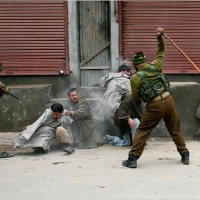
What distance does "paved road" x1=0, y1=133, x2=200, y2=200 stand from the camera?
5.22m

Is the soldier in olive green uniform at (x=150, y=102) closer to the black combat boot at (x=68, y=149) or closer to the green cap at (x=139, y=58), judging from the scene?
the green cap at (x=139, y=58)

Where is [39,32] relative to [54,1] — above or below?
below

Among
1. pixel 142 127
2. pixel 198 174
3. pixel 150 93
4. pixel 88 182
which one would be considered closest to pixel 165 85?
pixel 150 93

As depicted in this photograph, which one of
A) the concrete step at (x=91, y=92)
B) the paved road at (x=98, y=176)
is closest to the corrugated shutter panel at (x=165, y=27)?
the concrete step at (x=91, y=92)

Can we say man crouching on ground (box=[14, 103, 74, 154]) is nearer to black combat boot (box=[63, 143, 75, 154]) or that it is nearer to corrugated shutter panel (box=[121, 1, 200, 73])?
black combat boot (box=[63, 143, 75, 154])

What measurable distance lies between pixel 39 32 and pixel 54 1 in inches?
30.0

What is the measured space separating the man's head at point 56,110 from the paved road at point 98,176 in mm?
625

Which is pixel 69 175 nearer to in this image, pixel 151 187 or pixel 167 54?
pixel 151 187

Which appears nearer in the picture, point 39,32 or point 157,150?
point 157,150

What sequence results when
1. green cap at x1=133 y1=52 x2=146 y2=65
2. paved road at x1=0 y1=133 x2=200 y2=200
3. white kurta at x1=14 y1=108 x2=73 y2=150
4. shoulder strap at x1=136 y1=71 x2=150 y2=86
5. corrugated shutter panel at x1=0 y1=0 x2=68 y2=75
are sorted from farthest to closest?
corrugated shutter panel at x1=0 y1=0 x2=68 y2=75, white kurta at x1=14 y1=108 x2=73 y2=150, green cap at x1=133 y1=52 x2=146 y2=65, shoulder strap at x1=136 y1=71 x2=150 y2=86, paved road at x1=0 y1=133 x2=200 y2=200

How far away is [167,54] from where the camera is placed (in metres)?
9.98

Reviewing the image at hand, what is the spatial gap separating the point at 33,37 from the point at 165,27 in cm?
296

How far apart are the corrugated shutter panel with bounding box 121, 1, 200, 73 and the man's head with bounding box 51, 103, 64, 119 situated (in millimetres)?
3084

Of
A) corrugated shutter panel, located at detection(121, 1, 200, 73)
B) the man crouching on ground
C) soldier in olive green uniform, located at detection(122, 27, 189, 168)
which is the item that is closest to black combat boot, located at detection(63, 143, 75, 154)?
the man crouching on ground
